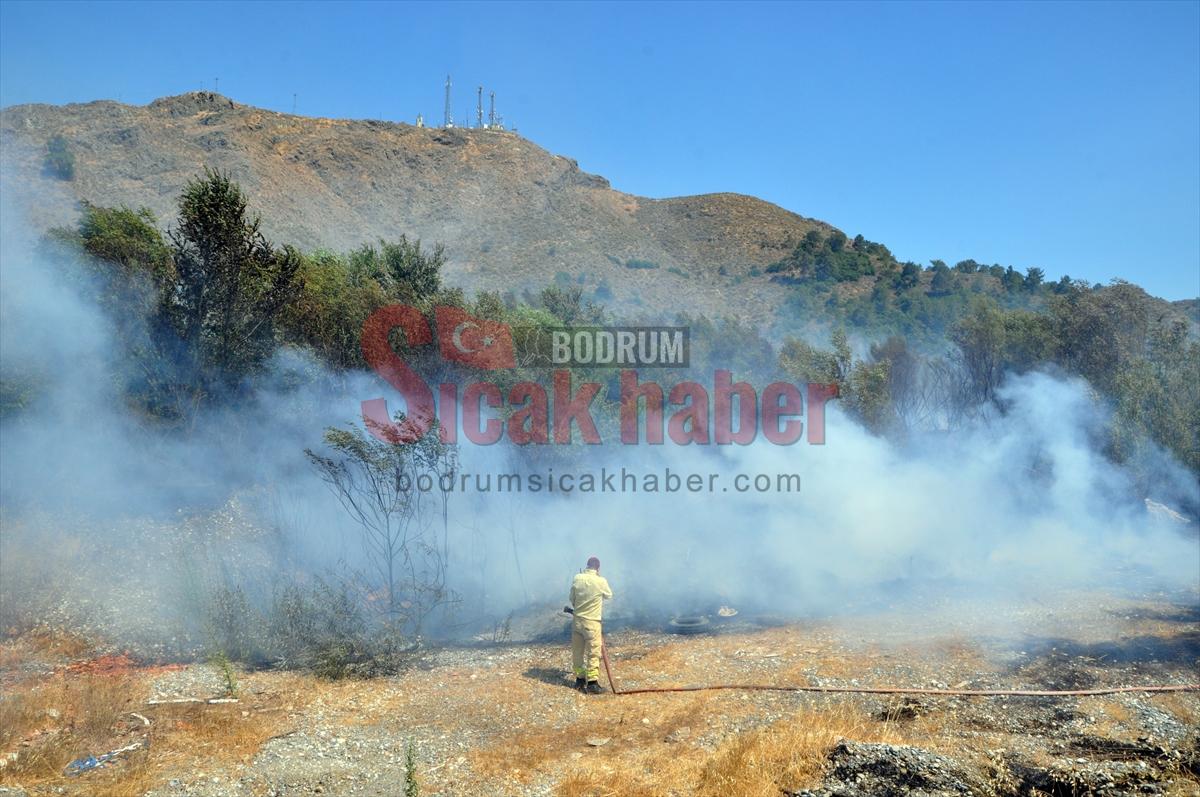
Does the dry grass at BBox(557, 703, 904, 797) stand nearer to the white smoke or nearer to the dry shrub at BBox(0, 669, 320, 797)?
the dry shrub at BBox(0, 669, 320, 797)

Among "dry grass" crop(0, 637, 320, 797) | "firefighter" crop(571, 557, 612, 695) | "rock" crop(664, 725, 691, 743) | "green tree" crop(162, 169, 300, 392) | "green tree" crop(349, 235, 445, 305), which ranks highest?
"green tree" crop(349, 235, 445, 305)

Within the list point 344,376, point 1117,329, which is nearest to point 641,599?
point 344,376

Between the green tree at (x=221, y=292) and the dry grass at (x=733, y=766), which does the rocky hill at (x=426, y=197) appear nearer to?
the green tree at (x=221, y=292)

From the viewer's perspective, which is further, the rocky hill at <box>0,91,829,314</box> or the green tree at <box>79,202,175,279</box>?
the rocky hill at <box>0,91,829,314</box>

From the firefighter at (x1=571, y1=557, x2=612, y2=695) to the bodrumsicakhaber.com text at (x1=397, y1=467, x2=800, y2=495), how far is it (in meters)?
5.21

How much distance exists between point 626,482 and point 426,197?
5372cm

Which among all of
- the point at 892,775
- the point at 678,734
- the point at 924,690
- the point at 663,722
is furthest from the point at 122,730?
the point at 924,690

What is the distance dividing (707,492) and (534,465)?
A: 141 inches

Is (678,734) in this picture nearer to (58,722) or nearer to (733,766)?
(733,766)

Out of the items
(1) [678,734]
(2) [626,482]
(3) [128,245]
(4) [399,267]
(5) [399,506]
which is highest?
(4) [399,267]

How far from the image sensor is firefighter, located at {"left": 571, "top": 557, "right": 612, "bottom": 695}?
8.78 meters

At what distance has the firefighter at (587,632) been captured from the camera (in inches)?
346

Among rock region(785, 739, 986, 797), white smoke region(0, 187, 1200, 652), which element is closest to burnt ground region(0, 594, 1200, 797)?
rock region(785, 739, 986, 797)

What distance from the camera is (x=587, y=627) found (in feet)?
28.8
